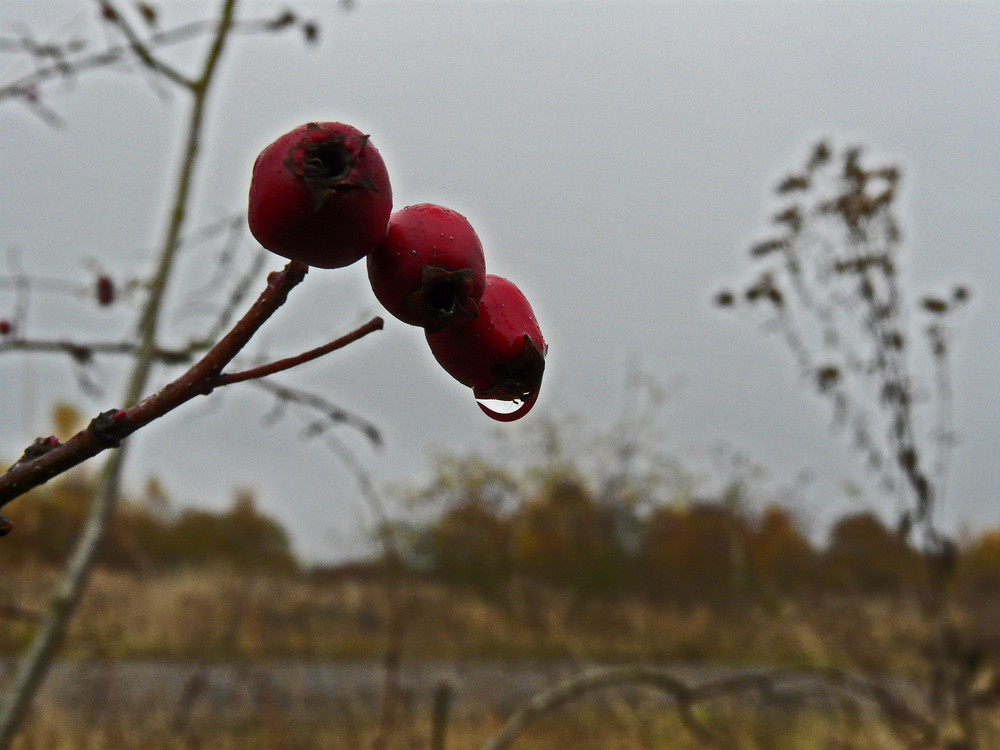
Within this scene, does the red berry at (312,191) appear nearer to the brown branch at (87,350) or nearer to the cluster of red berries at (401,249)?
the cluster of red berries at (401,249)

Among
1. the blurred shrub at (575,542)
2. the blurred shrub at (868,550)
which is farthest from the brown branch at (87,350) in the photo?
the blurred shrub at (575,542)

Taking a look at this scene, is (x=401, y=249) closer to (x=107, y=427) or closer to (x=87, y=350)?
(x=107, y=427)

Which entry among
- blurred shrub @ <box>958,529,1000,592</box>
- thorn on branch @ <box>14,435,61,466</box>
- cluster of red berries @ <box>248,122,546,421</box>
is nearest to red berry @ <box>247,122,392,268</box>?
cluster of red berries @ <box>248,122,546,421</box>

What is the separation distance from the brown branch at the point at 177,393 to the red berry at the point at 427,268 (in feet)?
0.25

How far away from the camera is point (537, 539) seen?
13.4m

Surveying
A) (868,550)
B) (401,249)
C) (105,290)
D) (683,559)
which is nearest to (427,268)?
(401,249)

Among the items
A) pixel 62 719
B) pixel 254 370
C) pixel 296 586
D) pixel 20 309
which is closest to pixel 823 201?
pixel 20 309

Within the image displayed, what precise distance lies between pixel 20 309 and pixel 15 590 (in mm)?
6371

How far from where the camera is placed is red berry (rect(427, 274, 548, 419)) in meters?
0.61

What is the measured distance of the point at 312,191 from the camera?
1.65 feet

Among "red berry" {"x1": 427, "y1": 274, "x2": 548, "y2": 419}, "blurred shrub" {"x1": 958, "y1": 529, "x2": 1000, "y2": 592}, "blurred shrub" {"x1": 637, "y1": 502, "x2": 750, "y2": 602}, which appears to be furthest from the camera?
"blurred shrub" {"x1": 637, "y1": 502, "x2": 750, "y2": 602}

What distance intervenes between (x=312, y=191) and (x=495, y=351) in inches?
7.6

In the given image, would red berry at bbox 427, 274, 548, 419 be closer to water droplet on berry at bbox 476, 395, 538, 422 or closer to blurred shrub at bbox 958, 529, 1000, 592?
water droplet on berry at bbox 476, 395, 538, 422

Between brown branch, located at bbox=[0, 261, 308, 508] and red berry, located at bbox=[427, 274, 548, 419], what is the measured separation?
5.4 inches
